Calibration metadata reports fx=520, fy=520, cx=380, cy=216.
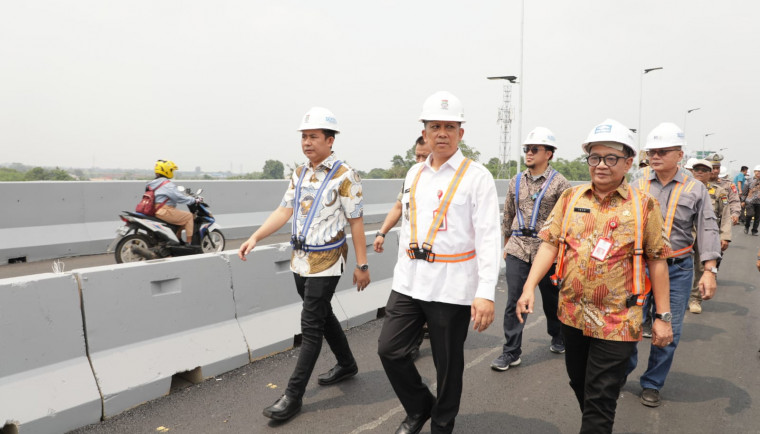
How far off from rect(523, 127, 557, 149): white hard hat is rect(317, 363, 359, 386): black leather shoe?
8.69 ft

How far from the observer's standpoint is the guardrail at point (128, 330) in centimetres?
330

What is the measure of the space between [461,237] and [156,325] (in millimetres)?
2548

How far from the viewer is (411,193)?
3217 mm

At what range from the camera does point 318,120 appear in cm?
388

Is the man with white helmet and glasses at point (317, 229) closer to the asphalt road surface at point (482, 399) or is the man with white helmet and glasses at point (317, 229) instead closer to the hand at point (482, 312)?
the asphalt road surface at point (482, 399)

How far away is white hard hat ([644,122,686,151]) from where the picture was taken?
13.3ft

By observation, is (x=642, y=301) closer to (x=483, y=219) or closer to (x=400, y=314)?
(x=483, y=219)

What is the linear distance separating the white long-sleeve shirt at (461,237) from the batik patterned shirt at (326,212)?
0.96 m

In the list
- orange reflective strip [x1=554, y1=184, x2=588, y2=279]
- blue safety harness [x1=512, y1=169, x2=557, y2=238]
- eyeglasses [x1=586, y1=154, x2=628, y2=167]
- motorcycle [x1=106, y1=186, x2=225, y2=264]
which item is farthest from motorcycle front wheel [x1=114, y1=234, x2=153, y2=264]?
eyeglasses [x1=586, y1=154, x2=628, y2=167]

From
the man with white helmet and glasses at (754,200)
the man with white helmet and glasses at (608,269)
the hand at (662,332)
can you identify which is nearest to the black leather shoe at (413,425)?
the man with white helmet and glasses at (608,269)

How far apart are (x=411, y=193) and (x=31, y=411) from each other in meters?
2.73

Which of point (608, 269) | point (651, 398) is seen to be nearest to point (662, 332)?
point (608, 269)

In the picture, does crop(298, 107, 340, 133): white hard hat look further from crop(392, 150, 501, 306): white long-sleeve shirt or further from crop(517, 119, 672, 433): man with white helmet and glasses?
crop(517, 119, 672, 433): man with white helmet and glasses

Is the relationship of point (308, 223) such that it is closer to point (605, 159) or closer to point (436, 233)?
point (436, 233)
